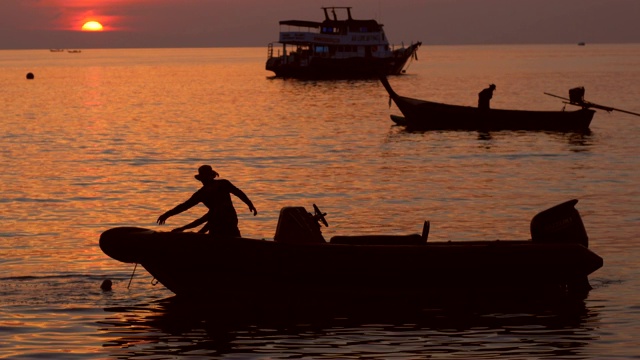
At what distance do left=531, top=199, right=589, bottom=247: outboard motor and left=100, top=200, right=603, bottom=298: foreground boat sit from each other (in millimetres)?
111

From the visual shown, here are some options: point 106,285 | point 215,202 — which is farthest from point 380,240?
point 106,285

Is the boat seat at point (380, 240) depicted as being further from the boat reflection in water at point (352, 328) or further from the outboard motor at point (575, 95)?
the outboard motor at point (575, 95)

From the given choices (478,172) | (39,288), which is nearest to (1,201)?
(39,288)

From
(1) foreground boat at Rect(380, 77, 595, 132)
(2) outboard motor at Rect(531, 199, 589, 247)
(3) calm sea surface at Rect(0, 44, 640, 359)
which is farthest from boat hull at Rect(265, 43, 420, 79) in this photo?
(2) outboard motor at Rect(531, 199, 589, 247)

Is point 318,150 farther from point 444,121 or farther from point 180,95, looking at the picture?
point 180,95

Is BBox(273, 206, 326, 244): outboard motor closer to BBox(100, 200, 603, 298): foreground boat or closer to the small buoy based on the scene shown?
BBox(100, 200, 603, 298): foreground boat

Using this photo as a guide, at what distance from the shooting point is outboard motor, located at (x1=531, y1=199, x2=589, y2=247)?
16578 millimetres

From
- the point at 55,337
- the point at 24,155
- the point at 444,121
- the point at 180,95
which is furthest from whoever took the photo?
the point at 180,95

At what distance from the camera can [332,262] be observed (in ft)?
52.2

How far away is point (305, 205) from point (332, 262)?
12764mm

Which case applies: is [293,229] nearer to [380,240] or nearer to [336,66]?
[380,240]

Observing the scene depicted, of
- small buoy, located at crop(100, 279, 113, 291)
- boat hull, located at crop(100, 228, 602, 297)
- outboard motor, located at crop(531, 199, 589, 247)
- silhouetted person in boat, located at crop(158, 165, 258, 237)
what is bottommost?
small buoy, located at crop(100, 279, 113, 291)

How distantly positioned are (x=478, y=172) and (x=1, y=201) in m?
14.6

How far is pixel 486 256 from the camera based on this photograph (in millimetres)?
16000
